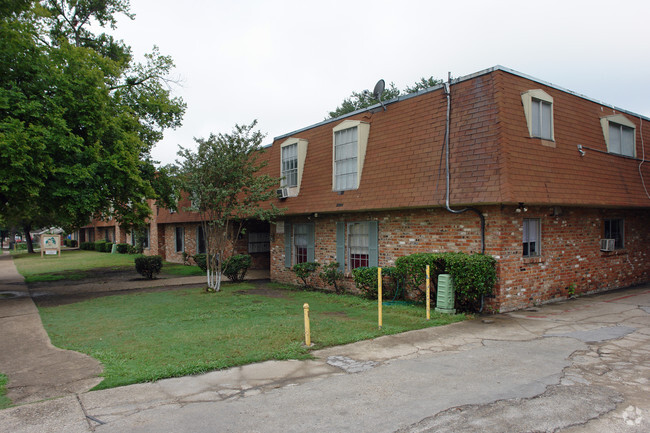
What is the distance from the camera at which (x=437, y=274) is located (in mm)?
10078

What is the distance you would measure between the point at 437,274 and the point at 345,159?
502 centimetres

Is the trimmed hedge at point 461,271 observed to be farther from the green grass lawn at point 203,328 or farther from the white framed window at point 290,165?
the white framed window at point 290,165

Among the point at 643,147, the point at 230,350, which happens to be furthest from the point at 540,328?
the point at 643,147

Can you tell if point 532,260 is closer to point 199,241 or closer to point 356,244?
point 356,244

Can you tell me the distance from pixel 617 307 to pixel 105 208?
15915mm

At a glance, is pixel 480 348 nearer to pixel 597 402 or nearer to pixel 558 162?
pixel 597 402

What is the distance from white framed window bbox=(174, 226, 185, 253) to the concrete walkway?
16.3 meters

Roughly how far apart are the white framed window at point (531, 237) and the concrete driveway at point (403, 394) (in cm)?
319

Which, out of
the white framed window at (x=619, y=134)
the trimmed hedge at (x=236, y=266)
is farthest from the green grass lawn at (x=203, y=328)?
the white framed window at (x=619, y=134)

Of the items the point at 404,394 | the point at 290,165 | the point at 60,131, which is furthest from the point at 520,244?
the point at 60,131

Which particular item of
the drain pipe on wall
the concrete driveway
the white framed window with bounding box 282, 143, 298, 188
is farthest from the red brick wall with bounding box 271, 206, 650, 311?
the concrete driveway

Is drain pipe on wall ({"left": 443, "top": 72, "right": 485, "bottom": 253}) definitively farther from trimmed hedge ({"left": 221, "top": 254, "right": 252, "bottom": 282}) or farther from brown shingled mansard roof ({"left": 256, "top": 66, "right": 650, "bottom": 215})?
trimmed hedge ({"left": 221, "top": 254, "right": 252, "bottom": 282})

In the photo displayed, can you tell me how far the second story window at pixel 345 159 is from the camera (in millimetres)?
13094

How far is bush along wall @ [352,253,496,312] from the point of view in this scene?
9.05 metres
